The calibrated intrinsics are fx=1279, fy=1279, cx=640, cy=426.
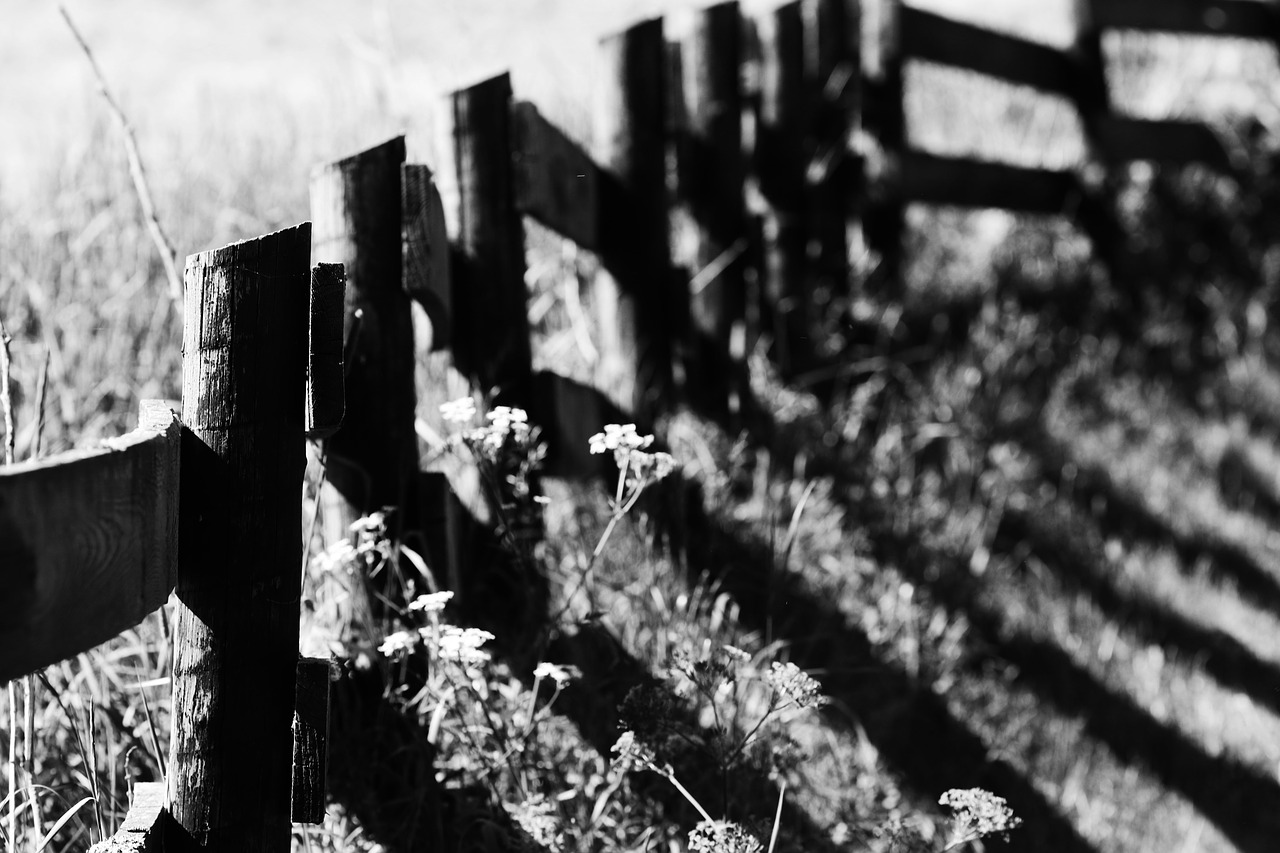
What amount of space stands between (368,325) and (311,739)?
0.85 metres

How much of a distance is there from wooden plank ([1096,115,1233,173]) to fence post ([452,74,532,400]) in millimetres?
3585

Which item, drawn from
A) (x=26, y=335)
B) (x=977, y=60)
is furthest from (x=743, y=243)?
(x=26, y=335)

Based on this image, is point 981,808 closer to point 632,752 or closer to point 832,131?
point 632,752

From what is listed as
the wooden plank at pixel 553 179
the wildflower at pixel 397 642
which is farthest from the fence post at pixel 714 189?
the wildflower at pixel 397 642

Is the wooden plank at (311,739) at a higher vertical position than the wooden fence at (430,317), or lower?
lower

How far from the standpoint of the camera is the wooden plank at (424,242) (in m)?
2.51

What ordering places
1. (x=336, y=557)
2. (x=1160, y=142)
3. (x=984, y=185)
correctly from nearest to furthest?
(x=336, y=557), (x=984, y=185), (x=1160, y=142)

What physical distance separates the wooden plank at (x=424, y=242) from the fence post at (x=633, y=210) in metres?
0.79

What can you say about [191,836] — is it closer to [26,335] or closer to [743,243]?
[26,335]

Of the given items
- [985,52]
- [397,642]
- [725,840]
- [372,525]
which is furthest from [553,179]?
[985,52]

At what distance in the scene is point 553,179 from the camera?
9.87 ft

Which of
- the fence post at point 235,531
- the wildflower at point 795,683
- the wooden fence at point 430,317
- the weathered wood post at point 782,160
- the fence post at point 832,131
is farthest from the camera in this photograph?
the fence post at point 832,131

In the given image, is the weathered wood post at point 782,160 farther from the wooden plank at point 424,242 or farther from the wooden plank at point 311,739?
the wooden plank at point 311,739

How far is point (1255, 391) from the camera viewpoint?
5.31 meters
